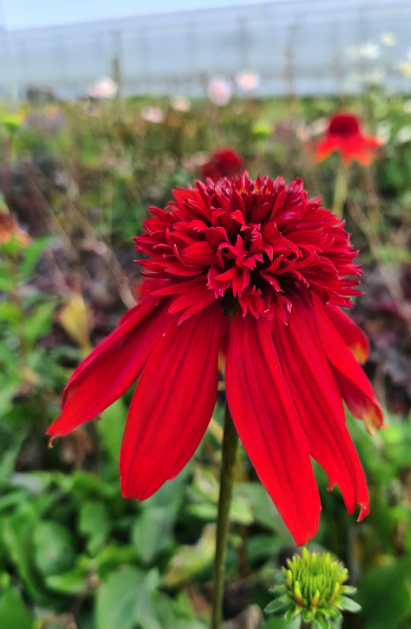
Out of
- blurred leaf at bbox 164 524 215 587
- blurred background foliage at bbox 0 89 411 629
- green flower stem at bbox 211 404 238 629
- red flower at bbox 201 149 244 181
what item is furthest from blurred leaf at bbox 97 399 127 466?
red flower at bbox 201 149 244 181

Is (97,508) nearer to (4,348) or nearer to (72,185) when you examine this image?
(4,348)

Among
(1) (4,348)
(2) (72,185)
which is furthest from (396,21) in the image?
(1) (4,348)

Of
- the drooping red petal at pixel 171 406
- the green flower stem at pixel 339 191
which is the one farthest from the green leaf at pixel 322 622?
the green flower stem at pixel 339 191

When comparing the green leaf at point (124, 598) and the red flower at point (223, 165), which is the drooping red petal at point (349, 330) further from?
the red flower at point (223, 165)

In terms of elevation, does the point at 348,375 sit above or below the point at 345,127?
below

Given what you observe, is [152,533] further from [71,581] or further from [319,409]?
[319,409]

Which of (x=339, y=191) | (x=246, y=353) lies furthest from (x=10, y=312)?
(x=339, y=191)
